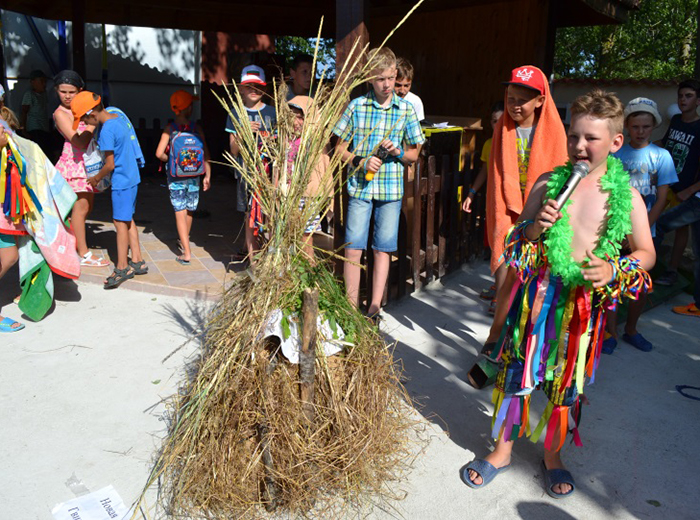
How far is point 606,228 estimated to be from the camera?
8.41 ft

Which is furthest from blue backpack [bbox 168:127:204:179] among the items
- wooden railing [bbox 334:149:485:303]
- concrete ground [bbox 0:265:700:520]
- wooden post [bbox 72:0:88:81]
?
wooden post [bbox 72:0:88:81]

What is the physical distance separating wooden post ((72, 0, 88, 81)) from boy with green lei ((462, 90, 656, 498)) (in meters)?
8.32

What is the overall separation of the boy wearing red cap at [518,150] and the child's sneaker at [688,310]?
7.31ft

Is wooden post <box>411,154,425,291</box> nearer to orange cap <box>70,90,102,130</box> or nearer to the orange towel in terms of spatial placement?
the orange towel

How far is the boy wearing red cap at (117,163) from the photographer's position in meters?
5.04

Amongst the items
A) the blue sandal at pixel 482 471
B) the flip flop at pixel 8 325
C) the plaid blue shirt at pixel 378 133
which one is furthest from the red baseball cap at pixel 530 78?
the flip flop at pixel 8 325

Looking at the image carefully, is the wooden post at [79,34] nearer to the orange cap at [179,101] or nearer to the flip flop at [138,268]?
the orange cap at [179,101]

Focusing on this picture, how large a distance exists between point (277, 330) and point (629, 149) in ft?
10.4

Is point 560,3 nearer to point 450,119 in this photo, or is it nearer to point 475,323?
point 450,119

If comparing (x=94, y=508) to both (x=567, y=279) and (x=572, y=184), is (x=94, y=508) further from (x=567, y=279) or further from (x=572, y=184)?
(x=572, y=184)

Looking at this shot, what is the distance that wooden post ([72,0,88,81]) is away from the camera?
29.0ft

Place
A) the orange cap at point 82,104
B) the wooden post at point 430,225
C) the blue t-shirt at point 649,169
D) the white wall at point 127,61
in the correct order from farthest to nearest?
the white wall at point 127,61 → the wooden post at point 430,225 → the orange cap at point 82,104 → the blue t-shirt at point 649,169

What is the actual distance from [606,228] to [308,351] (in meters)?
1.33

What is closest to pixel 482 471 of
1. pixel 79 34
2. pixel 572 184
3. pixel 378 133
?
pixel 572 184
